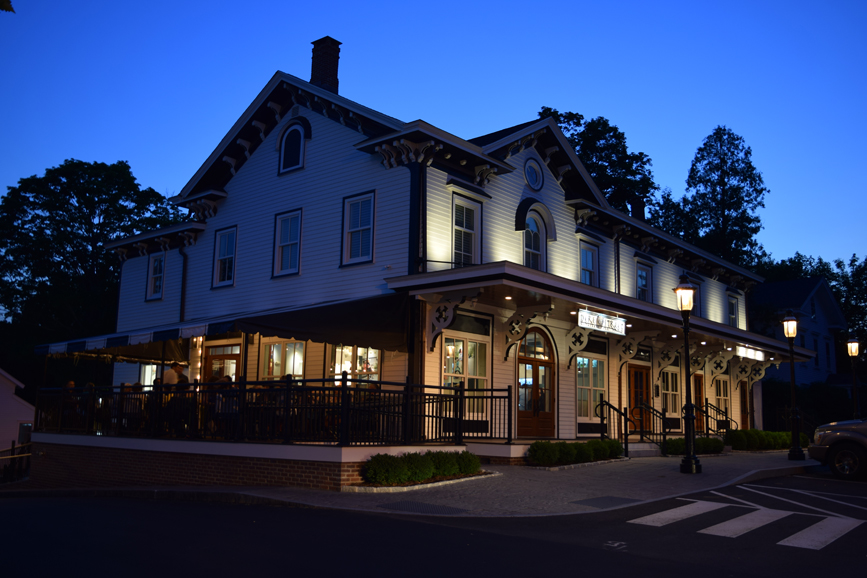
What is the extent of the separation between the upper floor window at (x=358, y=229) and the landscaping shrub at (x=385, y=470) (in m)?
6.58

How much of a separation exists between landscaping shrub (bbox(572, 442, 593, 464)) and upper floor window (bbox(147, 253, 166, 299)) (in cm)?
1554

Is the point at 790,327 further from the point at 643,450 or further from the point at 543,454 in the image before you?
the point at 543,454

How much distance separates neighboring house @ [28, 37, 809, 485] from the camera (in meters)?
16.7

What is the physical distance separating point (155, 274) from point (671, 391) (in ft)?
61.3

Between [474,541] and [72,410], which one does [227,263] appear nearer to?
[72,410]

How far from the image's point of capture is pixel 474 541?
27.3 feet

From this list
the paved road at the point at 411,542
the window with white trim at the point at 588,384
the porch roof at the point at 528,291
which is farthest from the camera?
the window with white trim at the point at 588,384

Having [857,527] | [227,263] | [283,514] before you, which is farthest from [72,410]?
[857,527]

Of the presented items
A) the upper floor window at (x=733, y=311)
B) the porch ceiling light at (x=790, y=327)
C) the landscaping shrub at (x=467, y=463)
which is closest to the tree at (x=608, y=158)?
the upper floor window at (x=733, y=311)

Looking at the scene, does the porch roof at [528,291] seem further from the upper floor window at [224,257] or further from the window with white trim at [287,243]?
the upper floor window at [224,257]

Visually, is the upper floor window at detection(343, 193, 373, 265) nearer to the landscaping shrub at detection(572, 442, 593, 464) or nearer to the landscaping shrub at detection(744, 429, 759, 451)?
the landscaping shrub at detection(572, 442, 593, 464)

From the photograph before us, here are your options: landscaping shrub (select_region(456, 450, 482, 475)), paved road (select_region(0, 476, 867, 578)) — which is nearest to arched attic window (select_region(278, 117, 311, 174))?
landscaping shrub (select_region(456, 450, 482, 475))

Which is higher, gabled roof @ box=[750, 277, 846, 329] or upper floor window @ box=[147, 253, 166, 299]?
gabled roof @ box=[750, 277, 846, 329]

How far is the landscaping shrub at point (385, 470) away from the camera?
12477mm
